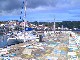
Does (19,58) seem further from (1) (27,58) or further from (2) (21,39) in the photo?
(2) (21,39)

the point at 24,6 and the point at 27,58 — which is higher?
the point at 24,6

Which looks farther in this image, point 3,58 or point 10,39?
point 10,39

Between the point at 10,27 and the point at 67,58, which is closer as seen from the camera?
the point at 67,58

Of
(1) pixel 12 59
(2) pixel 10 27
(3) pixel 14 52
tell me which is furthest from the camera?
(2) pixel 10 27

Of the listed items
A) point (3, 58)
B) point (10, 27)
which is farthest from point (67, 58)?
point (10, 27)

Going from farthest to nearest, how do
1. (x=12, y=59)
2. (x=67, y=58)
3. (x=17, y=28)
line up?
(x=17, y=28), (x=67, y=58), (x=12, y=59)

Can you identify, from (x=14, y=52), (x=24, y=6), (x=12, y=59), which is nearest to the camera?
(x=12, y=59)

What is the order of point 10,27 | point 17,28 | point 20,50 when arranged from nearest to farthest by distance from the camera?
point 20,50, point 17,28, point 10,27

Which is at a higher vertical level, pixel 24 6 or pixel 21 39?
pixel 24 6

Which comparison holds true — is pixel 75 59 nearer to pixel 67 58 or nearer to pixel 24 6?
pixel 67 58
